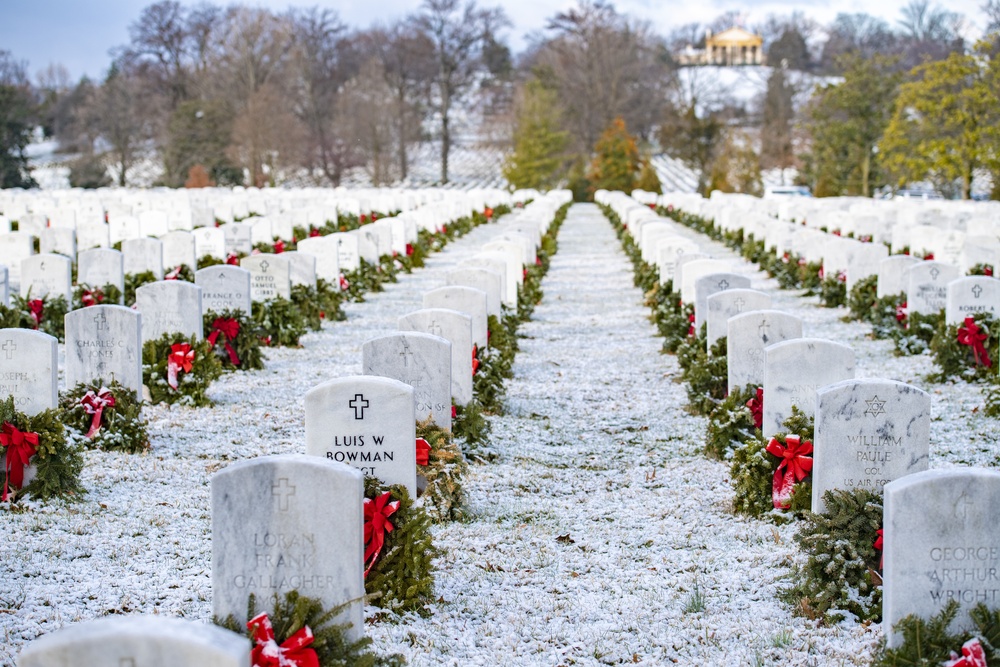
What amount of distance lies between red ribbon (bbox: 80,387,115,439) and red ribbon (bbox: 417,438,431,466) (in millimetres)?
2850

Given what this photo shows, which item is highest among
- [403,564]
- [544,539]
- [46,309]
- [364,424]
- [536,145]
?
[536,145]

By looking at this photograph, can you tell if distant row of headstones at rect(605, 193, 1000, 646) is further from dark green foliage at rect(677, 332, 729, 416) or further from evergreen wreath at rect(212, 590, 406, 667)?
evergreen wreath at rect(212, 590, 406, 667)

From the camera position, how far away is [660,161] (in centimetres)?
8456

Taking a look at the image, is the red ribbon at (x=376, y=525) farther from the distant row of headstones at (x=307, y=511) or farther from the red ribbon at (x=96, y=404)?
the red ribbon at (x=96, y=404)

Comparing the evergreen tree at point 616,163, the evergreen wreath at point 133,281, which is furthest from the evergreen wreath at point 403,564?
the evergreen tree at point 616,163

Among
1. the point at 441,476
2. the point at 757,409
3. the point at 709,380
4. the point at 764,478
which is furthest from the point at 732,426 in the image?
the point at 441,476

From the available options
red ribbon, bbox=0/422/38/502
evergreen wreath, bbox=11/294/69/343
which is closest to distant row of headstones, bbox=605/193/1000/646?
red ribbon, bbox=0/422/38/502

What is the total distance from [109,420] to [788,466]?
4.69 meters

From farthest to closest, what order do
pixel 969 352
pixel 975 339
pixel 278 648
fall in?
pixel 969 352 < pixel 975 339 < pixel 278 648

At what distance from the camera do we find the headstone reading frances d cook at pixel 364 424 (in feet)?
18.7

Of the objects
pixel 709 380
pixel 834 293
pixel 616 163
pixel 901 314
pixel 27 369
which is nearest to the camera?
pixel 27 369

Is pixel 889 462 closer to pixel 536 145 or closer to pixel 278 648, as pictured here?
pixel 278 648

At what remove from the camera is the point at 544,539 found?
650 centimetres

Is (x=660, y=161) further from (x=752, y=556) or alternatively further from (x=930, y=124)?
(x=752, y=556)
